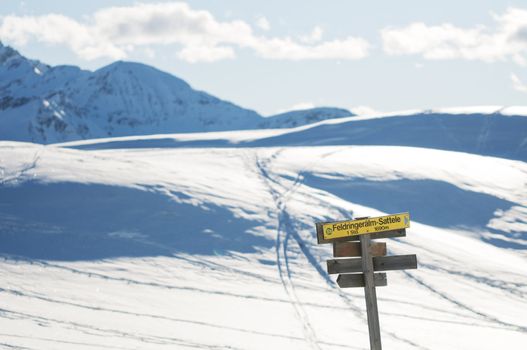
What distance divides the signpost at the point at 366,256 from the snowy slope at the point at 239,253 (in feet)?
15.3

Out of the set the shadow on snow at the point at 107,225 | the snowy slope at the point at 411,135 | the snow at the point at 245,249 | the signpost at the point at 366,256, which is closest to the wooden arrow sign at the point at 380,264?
the signpost at the point at 366,256

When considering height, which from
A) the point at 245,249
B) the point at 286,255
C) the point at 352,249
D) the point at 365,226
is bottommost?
the point at 286,255

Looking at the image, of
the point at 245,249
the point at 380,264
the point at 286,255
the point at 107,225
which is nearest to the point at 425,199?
the point at 286,255

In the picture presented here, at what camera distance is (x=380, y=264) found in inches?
285

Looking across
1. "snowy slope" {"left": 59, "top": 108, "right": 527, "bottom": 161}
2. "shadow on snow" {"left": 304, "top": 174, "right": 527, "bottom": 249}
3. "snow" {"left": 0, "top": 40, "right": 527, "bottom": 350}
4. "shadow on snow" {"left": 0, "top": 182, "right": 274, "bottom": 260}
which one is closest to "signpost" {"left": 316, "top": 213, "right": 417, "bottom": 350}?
"snow" {"left": 0, "top": 40, "right": 527, "bottom": 350}

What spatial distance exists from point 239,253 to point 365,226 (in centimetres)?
983

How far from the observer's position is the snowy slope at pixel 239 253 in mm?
12297

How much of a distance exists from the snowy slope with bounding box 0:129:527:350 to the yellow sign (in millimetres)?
4865

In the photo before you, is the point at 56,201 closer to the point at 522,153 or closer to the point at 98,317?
the point at 98,317

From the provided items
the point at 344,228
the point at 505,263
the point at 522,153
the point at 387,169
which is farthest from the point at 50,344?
the point at 522,153

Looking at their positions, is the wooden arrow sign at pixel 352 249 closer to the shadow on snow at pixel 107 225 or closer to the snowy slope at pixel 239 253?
the snowy slope at pixel 239 253

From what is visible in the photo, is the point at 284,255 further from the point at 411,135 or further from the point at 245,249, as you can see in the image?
the point at 411,135

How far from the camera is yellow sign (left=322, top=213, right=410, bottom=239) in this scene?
7047 millimetres

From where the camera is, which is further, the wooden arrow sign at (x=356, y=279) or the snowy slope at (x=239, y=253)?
the snowy slope at (x=239, y=253)
